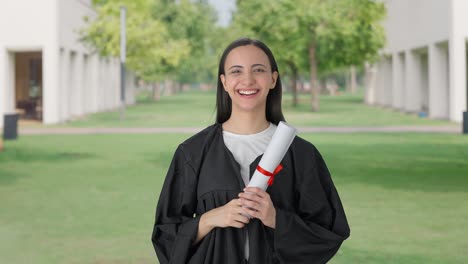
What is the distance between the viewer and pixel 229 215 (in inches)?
115

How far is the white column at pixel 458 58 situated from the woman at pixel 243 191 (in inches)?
1252

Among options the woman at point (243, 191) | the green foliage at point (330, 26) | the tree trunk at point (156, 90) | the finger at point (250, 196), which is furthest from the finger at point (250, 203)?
the tree trunk at point (156, 90)

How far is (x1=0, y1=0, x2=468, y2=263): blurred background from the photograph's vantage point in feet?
30.5

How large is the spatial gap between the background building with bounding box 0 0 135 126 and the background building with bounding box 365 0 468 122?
1666 cm

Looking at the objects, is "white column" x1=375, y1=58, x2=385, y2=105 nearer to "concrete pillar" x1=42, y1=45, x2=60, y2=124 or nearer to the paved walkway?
"concrete pillar" x1=42, y1=45, x2=60, y2=124

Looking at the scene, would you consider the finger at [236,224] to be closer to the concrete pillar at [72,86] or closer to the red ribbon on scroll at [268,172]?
the red ribbon on scroll at [268,172]

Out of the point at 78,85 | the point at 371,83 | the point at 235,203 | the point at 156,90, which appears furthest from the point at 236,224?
the point at 156,90

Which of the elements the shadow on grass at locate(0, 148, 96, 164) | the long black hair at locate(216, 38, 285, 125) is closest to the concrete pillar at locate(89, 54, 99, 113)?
the shadow on grass at locate(0, 148, 96, 164)

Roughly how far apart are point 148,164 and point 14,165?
283cm

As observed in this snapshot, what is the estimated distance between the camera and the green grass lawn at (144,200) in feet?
27.6

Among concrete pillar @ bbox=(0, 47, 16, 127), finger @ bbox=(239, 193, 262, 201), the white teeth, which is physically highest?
concrete pillar @ bbox=(0, 47, 16, 127)

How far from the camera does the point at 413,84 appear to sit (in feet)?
146

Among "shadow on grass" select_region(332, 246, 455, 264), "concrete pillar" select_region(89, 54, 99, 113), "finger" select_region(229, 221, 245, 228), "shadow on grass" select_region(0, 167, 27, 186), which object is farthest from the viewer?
"concrete pillar" select_region(89, 54, 99, 113)

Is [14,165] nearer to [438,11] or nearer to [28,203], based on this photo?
[28,203]
